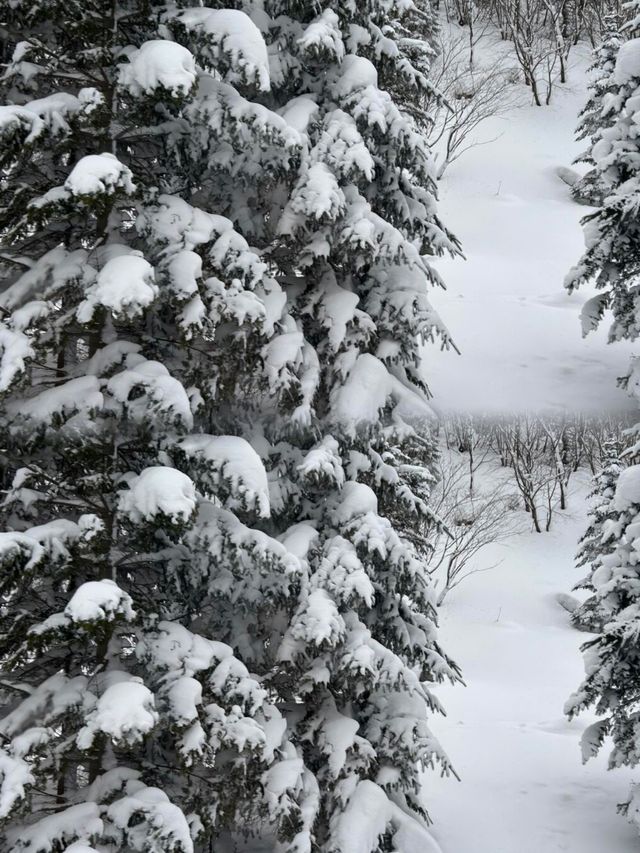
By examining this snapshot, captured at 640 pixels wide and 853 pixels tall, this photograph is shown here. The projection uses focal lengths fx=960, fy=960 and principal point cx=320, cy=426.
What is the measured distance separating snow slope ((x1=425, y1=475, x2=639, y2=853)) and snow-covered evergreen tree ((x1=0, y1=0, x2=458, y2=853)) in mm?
2523

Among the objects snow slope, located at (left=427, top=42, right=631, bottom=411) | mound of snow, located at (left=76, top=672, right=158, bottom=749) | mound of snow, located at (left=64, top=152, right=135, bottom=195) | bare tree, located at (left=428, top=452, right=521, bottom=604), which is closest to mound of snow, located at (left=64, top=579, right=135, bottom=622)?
mound of snow, located at (left=76, top=672, right=158, bottom=749)

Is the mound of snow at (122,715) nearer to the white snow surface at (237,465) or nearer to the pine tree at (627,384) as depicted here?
the white snow surface at (237,465)

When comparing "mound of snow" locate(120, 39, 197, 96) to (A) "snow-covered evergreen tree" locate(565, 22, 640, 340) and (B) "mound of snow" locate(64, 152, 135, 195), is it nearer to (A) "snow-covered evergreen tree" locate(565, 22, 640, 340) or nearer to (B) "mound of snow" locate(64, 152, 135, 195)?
(B) "mound of snow" locate(64, 152, 135, 195)

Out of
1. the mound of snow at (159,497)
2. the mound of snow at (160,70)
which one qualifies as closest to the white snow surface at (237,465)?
the mound of snow at (159,497)

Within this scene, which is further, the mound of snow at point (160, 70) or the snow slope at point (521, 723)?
the snow slope at point (521, 723)

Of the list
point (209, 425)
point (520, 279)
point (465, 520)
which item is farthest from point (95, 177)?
point (465, 520)

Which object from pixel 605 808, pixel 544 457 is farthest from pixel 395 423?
pixel 544 457

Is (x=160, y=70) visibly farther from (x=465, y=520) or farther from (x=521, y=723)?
(x=465, y=520)

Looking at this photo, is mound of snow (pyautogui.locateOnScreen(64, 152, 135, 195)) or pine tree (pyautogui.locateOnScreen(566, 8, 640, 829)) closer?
mound of snow (pyautogui.locateOnScreen(64, 152, 135, 195))

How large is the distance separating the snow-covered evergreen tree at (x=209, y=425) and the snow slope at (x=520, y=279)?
0.72m

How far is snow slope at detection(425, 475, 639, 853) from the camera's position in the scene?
949 centimetres

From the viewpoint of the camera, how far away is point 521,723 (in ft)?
49.6

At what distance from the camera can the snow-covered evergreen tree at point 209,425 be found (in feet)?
16.6

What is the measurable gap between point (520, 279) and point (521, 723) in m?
6.93
